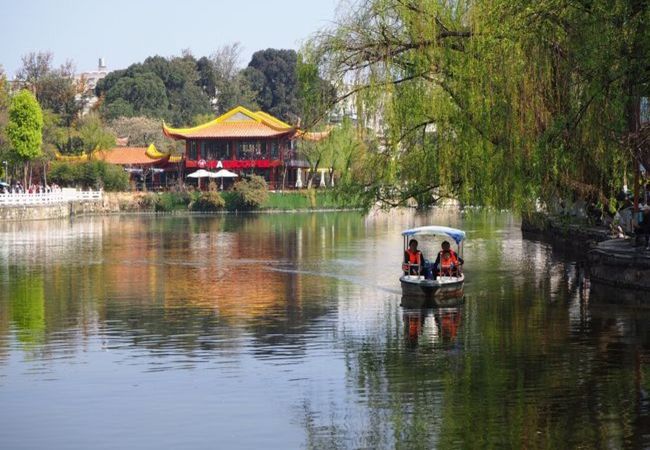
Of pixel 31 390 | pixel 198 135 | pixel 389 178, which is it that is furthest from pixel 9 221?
pixel 31 390

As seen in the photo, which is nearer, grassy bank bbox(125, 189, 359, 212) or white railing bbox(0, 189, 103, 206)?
white railing bbox(0, 189, 103, 206)

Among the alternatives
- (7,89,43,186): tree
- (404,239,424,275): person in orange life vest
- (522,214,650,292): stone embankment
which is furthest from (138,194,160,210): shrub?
(404,239,424,275): person in orange life vest

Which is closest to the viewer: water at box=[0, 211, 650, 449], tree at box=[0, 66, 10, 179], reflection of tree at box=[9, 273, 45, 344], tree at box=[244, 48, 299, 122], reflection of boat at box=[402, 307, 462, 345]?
water at box=[0, 211, 650, 449]

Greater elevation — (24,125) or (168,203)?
(24,125)

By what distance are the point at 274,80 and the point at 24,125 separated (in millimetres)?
67556

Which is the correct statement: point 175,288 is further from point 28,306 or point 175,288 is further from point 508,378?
point 508,378

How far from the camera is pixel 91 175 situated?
95562 millimetres

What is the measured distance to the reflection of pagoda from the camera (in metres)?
96.2

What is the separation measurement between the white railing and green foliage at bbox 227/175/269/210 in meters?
10.4

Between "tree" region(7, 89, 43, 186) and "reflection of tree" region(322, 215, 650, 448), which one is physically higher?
"tree" region(7, 89, 43, 186)

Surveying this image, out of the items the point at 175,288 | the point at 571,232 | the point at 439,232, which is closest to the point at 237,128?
the point at 571,232

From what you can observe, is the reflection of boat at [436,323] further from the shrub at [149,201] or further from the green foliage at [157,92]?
the green foliage at [157,92]

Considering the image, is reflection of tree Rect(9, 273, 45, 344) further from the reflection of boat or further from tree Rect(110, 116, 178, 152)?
tree Rect(110, 116, 178, 152)

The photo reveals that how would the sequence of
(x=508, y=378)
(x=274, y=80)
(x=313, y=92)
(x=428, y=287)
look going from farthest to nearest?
(x=274, y=80) → (x=313, y=92) → (x=428, y=287) → (x=508, y=378)
